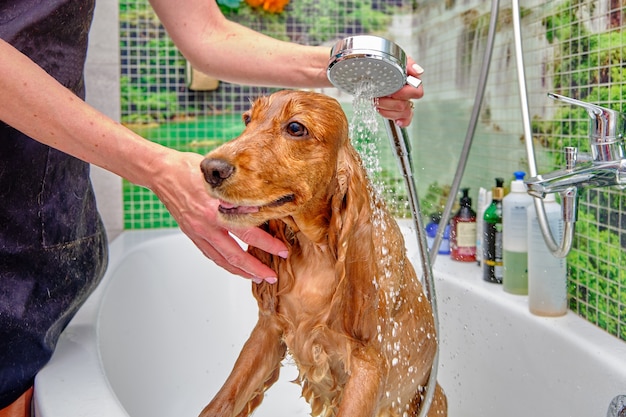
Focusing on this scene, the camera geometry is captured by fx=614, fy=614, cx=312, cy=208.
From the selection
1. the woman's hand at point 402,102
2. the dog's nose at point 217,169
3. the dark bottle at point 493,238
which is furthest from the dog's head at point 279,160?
the dark bottle at point 493,238

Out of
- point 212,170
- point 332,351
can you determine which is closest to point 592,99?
point 332,351

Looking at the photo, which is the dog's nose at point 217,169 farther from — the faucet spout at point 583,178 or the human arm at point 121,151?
the faucet spout at point 583,178

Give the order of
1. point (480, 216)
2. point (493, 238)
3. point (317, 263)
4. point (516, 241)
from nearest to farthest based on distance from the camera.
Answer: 1. point (317, 263)
2. point (516, 241)
3. point (493, 238)
4. point (480, 216)

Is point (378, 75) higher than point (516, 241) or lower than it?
higher

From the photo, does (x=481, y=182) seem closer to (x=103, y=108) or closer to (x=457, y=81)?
(x=457, y=81)

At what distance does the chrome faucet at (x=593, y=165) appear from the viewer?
1.22 metres

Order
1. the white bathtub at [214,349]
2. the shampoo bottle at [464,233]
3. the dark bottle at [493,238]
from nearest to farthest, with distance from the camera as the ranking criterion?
the white bathtub at [214,349], the dark bottle at [493,238], the shampoo bottle at [464,233]

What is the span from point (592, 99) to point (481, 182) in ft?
2.74

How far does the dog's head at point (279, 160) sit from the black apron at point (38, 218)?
19.7 inches

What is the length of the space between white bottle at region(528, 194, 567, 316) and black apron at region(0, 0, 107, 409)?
3.73 feet

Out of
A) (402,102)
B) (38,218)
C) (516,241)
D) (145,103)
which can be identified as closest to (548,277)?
(516,241)

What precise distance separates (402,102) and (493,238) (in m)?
0.90

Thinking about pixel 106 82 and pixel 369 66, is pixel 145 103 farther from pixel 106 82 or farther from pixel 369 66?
pixel 369 66

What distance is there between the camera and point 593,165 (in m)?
1.25
